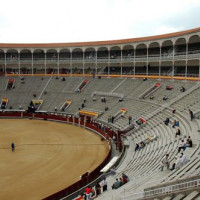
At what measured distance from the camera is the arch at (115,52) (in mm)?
52338

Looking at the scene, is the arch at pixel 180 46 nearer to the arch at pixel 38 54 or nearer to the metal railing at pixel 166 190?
the arch at pixel 38 54

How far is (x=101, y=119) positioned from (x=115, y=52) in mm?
23744

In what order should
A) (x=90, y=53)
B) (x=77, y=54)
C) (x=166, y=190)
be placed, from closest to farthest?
(x=166, y=190), (x=90, y=53), (x=77, y=54)

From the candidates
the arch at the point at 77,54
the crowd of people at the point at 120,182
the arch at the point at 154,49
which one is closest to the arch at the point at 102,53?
the arch at the point at 77,54

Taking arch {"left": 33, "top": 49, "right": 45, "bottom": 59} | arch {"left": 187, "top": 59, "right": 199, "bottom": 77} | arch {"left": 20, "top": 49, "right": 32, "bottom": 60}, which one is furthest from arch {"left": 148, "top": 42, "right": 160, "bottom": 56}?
arch {"left": 20, "top": 49, "right": 32, "bottom": 60}

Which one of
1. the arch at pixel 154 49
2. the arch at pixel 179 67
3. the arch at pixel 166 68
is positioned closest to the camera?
the arch at pixel 179 67

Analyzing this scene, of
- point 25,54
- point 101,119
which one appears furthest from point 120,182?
point 25,54

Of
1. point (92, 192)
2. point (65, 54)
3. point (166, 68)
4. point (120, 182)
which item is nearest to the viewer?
point (92, 192)

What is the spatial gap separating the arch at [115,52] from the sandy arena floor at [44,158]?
24211 millimetres

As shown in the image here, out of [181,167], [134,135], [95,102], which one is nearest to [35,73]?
[95,102]

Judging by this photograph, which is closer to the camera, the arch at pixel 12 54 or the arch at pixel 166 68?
the arch at pixel 166 68

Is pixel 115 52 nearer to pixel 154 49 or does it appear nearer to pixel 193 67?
pixel 154 49

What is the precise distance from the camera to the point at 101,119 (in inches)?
1345

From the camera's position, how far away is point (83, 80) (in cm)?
5025
